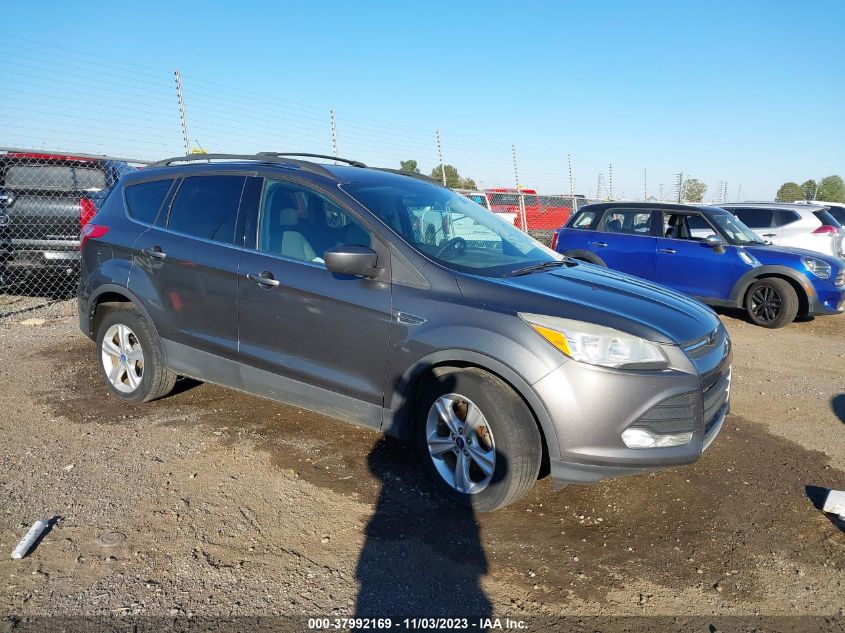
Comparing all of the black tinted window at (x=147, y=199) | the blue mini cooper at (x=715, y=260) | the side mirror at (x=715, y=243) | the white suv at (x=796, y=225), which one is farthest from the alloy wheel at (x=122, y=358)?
the white suv at (x=796, y=225)

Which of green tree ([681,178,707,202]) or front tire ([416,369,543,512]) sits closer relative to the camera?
front tire ([416,369,543,512])

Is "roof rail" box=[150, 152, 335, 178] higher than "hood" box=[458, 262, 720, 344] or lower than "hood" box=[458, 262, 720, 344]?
higher

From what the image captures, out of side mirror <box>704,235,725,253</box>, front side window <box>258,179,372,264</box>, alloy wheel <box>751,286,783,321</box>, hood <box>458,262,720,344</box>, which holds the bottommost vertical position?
alloy wheel <box>751,286,783,321</box>

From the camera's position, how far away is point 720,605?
8.52 feet

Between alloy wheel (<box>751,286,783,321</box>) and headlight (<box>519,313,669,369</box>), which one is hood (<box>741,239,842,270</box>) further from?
headlight (<box>519,313,669,369</box>)

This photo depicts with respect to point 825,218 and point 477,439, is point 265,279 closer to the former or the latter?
point 477,439

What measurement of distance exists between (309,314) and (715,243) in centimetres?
655

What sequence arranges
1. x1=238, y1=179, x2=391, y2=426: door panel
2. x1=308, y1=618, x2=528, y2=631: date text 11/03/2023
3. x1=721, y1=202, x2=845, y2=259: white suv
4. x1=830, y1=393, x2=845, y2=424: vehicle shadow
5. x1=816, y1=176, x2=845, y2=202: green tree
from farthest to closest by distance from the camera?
x1=816, y1=176, x2=845, y2=202: green tree, x1=721, y1=202, x2=845, y2=259: white suv, x1=830, y1=393, x2=845, y2=424: vehicle shadow, x1=238, y1=179, x2=391, y2=426: door panel, x1=308, y1=618, x2=528, y2=631: date text 11/03/2023

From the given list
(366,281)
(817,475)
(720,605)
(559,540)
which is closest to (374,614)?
(559,540)

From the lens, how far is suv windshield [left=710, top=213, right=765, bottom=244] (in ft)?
27.7

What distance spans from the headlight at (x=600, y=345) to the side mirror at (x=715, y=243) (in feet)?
19.8

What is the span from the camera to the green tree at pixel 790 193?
31825 millimetres

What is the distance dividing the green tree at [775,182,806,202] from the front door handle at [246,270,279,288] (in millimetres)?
33756

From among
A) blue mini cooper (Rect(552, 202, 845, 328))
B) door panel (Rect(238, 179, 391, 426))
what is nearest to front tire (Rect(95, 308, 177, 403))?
door panel (Rect(238, 179, 391, 426))
